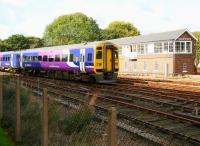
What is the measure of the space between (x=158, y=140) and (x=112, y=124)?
16.6 feet

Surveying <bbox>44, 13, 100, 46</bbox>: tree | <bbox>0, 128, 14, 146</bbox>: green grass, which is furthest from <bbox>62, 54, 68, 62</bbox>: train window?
<bbox>44, 13, 100, 46</bbox>: tree

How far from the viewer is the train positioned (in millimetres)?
25359

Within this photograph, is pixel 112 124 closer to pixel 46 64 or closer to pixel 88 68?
pixel 88 68

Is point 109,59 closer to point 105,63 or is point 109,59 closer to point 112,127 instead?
point 105,63

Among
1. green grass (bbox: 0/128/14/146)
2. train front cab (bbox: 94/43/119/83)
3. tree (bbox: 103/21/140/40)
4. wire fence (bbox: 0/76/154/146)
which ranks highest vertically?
tree (bbox: 103/21/140/40)

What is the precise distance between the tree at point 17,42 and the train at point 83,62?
77.5 m

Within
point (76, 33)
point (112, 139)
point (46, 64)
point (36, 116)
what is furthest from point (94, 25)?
point (112, 139)

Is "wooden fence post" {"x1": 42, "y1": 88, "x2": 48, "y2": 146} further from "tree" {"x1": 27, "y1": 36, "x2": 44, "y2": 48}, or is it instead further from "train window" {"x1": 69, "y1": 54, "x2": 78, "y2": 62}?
"tree" {"x1": 27, "y1": 36, "x2": 44, "y2": 48}

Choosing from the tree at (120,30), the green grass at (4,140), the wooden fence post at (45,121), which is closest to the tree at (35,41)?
the tree at (120,30)

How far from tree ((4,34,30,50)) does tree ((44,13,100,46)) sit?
43.1 feet

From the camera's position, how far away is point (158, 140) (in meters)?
9.21

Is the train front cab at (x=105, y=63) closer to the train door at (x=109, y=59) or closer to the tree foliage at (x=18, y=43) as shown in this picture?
the train door at (x=109, y=59)

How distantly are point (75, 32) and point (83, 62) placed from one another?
216 ft

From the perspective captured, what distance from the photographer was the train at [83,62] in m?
25.4
